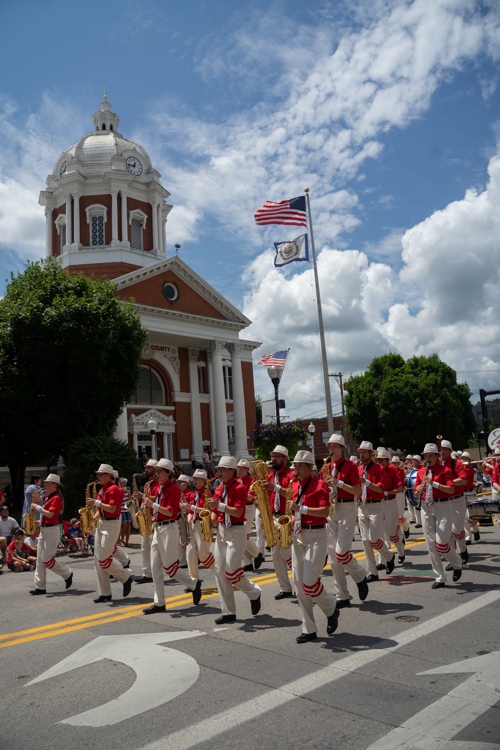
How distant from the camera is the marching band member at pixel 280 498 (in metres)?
8.77

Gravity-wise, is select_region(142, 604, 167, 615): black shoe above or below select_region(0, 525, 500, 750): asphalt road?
above

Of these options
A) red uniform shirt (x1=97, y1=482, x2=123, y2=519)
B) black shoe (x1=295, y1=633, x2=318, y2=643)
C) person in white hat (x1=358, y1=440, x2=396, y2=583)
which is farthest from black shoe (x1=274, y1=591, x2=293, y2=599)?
red uniform shirt (x1=97, y1=482, x2=123, y2=519)

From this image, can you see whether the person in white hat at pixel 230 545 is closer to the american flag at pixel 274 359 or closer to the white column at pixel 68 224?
the american flag at pixel 274 359

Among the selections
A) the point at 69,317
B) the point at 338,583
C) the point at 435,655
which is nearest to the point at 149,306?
the point at 69,317

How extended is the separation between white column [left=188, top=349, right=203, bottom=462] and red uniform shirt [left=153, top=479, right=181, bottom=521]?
32.8 meters

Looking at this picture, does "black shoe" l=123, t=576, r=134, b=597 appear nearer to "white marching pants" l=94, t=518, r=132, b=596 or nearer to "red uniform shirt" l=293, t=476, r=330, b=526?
"white marching pants" l=94, t=518, r=132, b=596

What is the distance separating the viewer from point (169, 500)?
9164mm

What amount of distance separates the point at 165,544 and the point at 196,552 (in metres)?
1.02

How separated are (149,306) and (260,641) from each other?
3370 cm

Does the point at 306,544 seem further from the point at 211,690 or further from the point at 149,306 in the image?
the point at 149,306

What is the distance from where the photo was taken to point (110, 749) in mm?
4441

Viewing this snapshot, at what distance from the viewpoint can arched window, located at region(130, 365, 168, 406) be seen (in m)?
41.5

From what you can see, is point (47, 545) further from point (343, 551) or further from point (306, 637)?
point (306, 637)

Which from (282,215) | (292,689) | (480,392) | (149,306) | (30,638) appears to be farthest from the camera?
(149,306)
